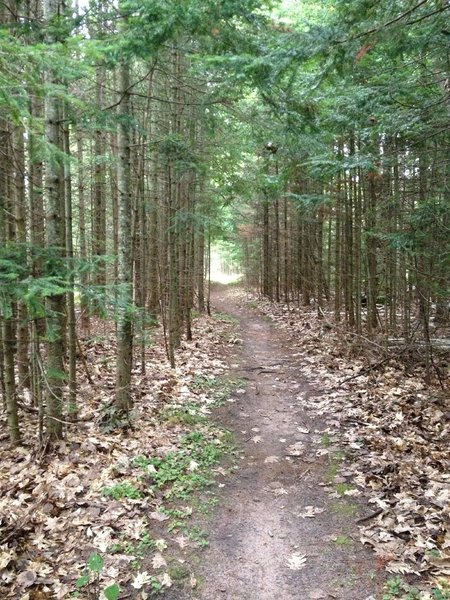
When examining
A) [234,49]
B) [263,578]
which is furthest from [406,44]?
[263,578]

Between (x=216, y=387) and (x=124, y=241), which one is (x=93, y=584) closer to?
(x=124, y=241)

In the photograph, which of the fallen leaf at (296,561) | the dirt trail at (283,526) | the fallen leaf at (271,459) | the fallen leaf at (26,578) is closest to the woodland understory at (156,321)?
the fallen leaf at (26,578)

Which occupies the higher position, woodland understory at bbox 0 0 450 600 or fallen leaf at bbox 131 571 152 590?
woodland understory at bbox 0 0 450 600

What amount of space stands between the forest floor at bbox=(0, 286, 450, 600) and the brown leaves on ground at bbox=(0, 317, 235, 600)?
0.02 metres

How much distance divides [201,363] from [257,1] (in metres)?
7.86

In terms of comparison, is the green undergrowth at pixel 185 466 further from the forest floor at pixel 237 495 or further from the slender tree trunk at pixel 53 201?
the slender tree trunk at pixel 53 201

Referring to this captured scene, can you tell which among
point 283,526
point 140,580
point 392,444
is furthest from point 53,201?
point 392,444

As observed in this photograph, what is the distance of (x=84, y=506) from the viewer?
199 inches

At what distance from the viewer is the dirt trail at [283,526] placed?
4.02 meters

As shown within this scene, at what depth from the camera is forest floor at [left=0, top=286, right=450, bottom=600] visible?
4051 millimetres

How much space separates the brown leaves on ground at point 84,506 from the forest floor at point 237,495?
0.02 m

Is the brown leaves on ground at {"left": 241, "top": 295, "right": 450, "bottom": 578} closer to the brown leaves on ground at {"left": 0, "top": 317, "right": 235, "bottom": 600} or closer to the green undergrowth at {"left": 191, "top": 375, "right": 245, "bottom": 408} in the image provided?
the green undergrowth at {"left": 191, "top": 375, "right": 245, "bottom": 408}

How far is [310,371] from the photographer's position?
10.7 metres

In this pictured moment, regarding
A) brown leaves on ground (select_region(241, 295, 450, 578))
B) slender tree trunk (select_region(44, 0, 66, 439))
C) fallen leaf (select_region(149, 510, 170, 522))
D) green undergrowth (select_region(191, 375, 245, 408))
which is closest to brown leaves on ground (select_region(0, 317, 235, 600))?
fallen leaf (select_region(149, 510, 170, 522))
